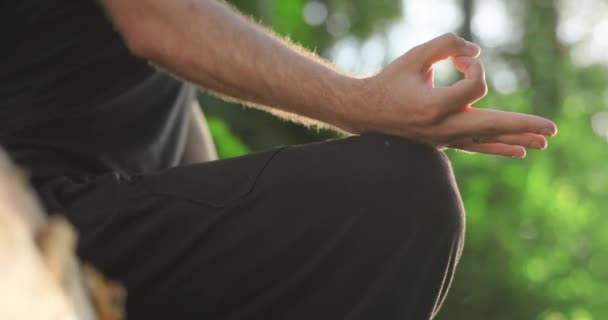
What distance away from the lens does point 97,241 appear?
4.63ft

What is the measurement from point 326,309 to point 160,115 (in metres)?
0.76

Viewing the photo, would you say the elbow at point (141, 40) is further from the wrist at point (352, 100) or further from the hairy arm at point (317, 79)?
the wrist at point (352, 100)

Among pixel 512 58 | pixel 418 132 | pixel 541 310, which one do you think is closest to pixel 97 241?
pixel 418 132

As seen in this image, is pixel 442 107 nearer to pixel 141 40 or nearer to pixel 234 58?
pixel 234 58

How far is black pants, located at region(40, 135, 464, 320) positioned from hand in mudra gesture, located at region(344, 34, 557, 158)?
4 cm

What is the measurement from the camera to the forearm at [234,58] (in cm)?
142

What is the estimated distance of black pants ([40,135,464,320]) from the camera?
1.34 metres

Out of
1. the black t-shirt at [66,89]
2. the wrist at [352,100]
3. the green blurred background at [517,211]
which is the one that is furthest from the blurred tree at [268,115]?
the wrist at [352,100]

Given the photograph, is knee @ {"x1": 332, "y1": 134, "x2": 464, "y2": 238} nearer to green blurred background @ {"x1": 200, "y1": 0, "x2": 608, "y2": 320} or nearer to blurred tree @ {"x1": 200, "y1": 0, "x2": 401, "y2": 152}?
green blurred background @ {"x1": 200, "y1": 0, "x2": 608, "y2": 320}

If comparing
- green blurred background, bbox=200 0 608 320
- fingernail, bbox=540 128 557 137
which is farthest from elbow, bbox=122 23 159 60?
green blurred background, bbox=200 0 608 320

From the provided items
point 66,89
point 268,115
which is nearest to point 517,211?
point 268,115

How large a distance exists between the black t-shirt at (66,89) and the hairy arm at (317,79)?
0.17m

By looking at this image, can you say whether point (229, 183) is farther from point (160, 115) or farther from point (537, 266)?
point (537, 266)

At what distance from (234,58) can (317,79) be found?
6.1 inches
